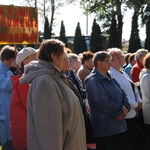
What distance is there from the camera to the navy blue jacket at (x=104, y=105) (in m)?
4.59

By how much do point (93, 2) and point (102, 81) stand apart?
31.7 metres

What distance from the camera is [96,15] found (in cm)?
3622

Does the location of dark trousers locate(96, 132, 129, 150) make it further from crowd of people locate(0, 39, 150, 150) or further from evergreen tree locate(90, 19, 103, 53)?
evergreen tree locate(90, 19, 103, 53)

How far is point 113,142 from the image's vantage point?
4750 millimetres

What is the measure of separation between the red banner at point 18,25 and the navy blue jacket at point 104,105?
157cm

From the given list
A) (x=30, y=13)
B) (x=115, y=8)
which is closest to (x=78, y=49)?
(x=115, y=8)

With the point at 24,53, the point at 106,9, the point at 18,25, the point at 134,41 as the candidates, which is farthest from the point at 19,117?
the point at 106,9

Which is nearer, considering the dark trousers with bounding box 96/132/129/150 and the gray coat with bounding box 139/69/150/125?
the dark trousers with bounding box 96/132/129/150

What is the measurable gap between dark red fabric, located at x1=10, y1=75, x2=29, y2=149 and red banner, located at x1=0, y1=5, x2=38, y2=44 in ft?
5.70

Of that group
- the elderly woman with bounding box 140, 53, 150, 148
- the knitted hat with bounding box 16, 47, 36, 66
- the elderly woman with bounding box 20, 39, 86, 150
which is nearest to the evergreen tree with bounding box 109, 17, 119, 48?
the elderly woman with bounding box 140, 53, 150, 148

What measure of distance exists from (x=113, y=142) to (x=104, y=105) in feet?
1.80

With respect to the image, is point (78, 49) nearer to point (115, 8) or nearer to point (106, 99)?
point (115, 8)

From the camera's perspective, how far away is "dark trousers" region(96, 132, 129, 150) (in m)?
4.70

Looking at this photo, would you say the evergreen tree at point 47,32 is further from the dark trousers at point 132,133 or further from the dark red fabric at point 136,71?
the dark trousers at point 132,133
